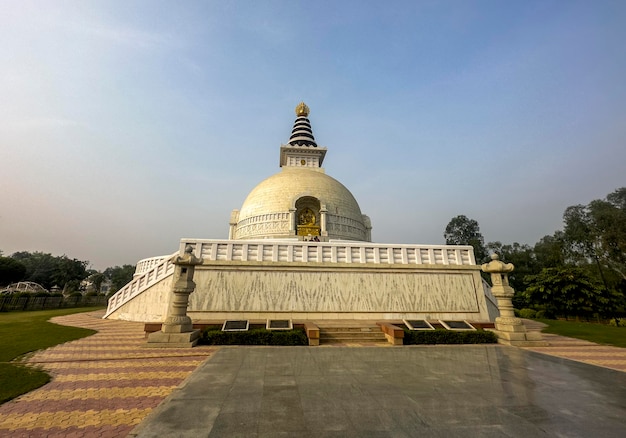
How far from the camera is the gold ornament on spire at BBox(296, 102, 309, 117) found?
42500 millimetres

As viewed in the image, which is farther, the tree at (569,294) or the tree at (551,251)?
the tree at (551,251)

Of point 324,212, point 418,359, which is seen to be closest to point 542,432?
point 418,359

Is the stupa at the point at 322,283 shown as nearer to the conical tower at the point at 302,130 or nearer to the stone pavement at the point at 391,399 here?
the stone pavement at the point at 391,399

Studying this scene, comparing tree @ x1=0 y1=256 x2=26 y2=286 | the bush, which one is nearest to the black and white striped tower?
the bush

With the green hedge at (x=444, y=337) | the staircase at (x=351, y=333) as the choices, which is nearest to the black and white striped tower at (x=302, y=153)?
the staircase at (x=351, y=333)

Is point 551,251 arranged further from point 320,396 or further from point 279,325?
point 320,396

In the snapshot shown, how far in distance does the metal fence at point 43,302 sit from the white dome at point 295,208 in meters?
19.6

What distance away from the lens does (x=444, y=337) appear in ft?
31.8

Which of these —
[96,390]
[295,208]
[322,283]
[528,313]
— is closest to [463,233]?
[528,313]

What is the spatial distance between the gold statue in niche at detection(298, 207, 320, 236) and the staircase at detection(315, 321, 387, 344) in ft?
46.6

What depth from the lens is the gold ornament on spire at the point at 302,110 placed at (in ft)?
139

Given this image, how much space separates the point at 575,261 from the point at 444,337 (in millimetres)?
41088

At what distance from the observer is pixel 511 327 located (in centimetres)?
1005

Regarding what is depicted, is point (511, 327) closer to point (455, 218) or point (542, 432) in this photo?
point (542, 432)
